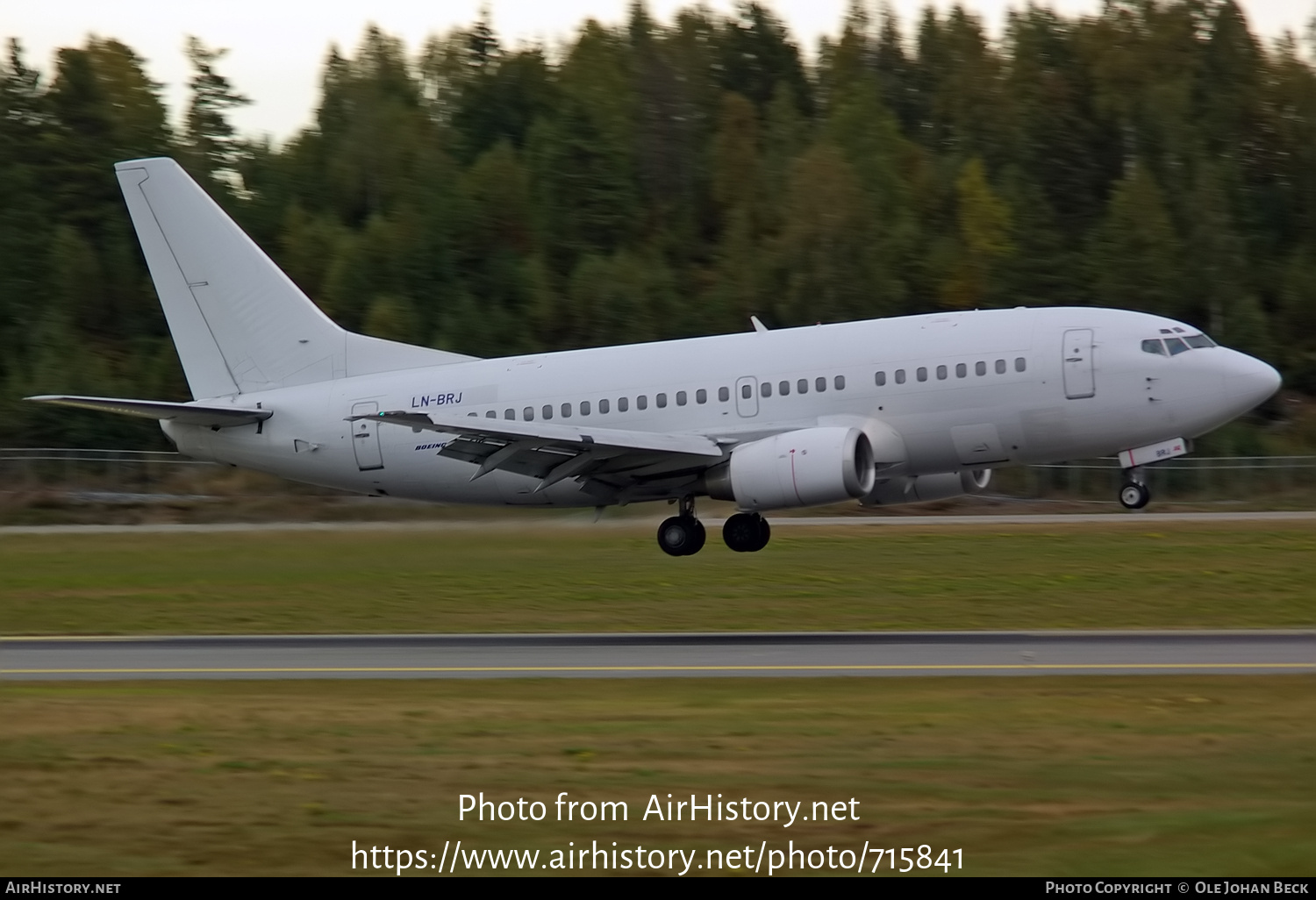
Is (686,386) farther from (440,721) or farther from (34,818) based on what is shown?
(34,818)

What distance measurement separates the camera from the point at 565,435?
29.5 metres

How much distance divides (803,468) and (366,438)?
9301 mm

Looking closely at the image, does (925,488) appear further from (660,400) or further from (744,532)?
(660,400)

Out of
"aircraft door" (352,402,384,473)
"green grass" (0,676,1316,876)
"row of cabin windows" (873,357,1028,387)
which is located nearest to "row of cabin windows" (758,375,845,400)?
"row of cabin windows" (873,357,1028,387)

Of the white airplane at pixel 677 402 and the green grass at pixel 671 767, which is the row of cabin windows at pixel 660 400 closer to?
the white airplane at pixel 677 402

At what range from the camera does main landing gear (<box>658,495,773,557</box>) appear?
3197 centimetres

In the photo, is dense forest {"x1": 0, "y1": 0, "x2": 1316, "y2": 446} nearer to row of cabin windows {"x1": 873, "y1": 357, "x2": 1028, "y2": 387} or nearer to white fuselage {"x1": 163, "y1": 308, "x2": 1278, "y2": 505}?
white fuselage {"x1": 163, "y1": 308, "x2": 1278, "y2": 505}

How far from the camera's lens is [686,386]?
103 ft

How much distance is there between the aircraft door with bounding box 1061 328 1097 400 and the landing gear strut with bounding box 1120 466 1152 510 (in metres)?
2.05

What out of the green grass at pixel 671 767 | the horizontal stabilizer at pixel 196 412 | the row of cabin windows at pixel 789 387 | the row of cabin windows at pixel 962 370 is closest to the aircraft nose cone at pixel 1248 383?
the row of cabin windows at pixel 962 370

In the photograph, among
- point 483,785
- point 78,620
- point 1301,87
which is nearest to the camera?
point 483,785
